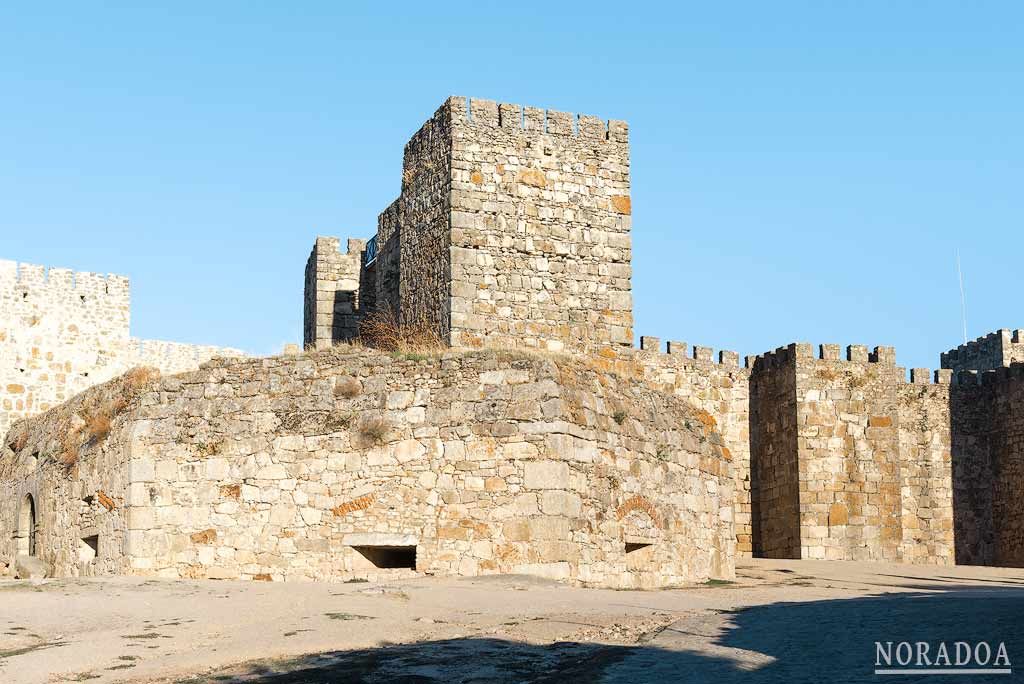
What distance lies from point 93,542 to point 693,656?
10.6 meters

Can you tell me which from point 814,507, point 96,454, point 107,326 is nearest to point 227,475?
point 96,454

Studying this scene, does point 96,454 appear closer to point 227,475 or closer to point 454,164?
point 227,475

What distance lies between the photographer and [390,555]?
53.8 ft

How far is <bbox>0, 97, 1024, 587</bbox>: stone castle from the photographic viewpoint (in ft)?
52.6

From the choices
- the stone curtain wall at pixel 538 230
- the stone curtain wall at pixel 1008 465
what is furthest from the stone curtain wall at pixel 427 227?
the stone curtain wall at pixel 1008 465

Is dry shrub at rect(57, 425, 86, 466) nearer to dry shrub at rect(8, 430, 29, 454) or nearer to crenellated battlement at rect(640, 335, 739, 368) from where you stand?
dry shrub at rect(8, 430, 29, 454)

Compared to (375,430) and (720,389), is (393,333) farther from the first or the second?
(720,389)

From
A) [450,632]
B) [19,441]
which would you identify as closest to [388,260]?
[19,441]

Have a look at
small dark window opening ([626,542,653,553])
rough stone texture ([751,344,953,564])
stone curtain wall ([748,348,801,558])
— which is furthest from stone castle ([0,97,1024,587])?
stone curtain wall ([748,348,801,558])

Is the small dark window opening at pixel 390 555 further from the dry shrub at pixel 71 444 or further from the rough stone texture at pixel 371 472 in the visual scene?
the dry shrub at pixel 71 444

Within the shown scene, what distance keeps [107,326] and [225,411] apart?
12.1 metres

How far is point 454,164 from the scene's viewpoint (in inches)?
861

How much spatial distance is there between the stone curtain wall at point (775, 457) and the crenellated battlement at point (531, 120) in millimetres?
9058

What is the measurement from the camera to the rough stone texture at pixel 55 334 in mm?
25891
